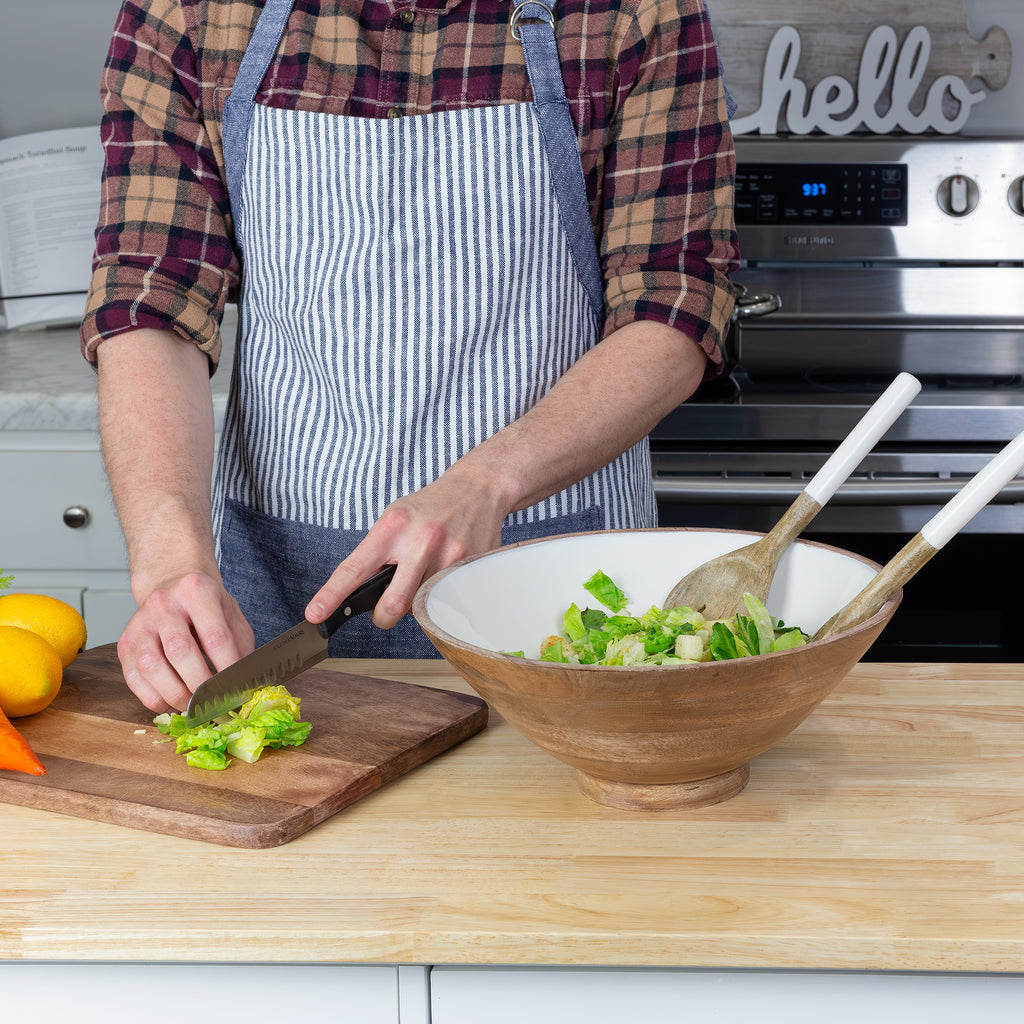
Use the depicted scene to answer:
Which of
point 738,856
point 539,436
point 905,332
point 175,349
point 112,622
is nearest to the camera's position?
point 738,856

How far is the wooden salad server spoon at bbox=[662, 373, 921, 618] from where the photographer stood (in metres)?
0.81

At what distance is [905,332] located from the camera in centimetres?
197

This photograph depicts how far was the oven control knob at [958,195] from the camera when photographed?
195cm

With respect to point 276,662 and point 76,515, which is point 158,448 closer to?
point 276,662

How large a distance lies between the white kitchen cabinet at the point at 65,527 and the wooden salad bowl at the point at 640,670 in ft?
3.61

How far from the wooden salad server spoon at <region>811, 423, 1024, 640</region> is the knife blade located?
0.32 meters

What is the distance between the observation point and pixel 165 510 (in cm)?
100

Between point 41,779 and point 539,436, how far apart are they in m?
0.46

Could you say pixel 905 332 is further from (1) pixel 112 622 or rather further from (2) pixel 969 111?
(1) pixel 112 622

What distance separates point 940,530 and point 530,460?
1.16 feet

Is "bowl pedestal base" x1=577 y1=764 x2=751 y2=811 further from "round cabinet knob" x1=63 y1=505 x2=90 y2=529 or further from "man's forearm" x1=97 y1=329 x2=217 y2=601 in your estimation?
"round cabinet knob" x1=63 y1=505 x2=90 y2=529

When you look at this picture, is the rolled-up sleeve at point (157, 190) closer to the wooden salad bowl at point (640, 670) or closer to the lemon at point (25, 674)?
the lemon at point (25, 674)

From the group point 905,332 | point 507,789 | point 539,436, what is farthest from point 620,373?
point 905,332

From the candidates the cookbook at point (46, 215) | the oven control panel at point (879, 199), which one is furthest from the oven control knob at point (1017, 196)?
the cookbook at point (46, 215)
